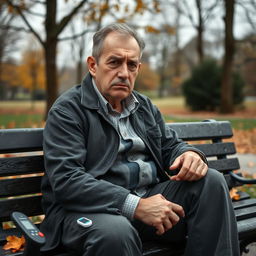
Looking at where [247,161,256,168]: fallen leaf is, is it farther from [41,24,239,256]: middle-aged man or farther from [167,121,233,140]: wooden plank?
[41,24,239,256]: middle-aged man

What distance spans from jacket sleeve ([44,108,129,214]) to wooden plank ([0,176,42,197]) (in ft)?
1.42

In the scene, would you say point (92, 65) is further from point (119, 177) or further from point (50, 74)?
point (50, 74)

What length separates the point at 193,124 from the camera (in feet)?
11.5

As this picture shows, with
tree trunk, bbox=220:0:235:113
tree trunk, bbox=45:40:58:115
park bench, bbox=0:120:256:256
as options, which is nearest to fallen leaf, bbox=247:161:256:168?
park bench, bbox=0:120:256:256

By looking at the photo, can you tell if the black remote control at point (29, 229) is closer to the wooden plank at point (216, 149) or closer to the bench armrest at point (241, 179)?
the wooden plank at point (216, 149)

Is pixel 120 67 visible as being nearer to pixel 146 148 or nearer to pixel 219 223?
pixel 146 148

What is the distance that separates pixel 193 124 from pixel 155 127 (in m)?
0.78

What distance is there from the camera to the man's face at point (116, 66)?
2.52 meters

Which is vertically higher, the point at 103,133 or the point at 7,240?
the point at 103,133

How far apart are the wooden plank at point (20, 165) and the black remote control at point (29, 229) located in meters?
0.54

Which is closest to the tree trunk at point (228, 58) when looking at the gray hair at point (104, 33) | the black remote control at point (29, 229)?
the gray hair at point (104, 33)

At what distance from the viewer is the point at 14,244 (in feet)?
7.72

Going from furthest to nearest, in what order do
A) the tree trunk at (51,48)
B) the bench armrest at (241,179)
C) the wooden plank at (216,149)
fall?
1. the tree trunk at (51,48)
2. the wooden plank at (216,149)
3. the bench armrest at (241,179)

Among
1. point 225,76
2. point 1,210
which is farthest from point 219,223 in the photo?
point 225,76
